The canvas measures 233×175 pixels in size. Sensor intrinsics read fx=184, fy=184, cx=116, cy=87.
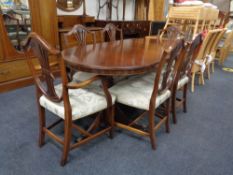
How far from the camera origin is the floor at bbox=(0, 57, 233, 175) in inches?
53.6

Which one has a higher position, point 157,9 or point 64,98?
point 157,9

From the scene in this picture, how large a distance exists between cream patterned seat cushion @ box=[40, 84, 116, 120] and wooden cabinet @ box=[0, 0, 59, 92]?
4.56ft

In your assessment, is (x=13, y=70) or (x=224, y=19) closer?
(x=13, y=70)

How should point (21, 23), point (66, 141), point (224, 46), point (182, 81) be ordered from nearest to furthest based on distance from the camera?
point (66, 141) < point (182, 81) < point (21, 23) < point (224, 46)

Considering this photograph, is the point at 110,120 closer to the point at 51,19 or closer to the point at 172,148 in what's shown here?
the point at 172,148

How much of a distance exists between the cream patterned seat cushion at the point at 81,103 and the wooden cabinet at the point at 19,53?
1391 millimetres

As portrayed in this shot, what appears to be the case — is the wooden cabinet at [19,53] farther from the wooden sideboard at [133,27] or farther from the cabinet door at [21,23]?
the wooden sideboard at [133,27]

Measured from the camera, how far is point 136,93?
1536mm

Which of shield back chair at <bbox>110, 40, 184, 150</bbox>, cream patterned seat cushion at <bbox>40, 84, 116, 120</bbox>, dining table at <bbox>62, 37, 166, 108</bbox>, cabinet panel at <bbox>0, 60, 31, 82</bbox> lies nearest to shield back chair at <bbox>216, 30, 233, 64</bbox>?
shield back chair at <bbox>110, 40, 184, 150</bbox>

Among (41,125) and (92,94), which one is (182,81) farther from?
(41,125)

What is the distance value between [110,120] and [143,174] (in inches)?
19.6

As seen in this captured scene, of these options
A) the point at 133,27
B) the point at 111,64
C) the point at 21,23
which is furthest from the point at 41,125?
the point at 133,27

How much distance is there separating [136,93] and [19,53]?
6.14ft

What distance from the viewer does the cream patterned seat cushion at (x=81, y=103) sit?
1.27 meters
